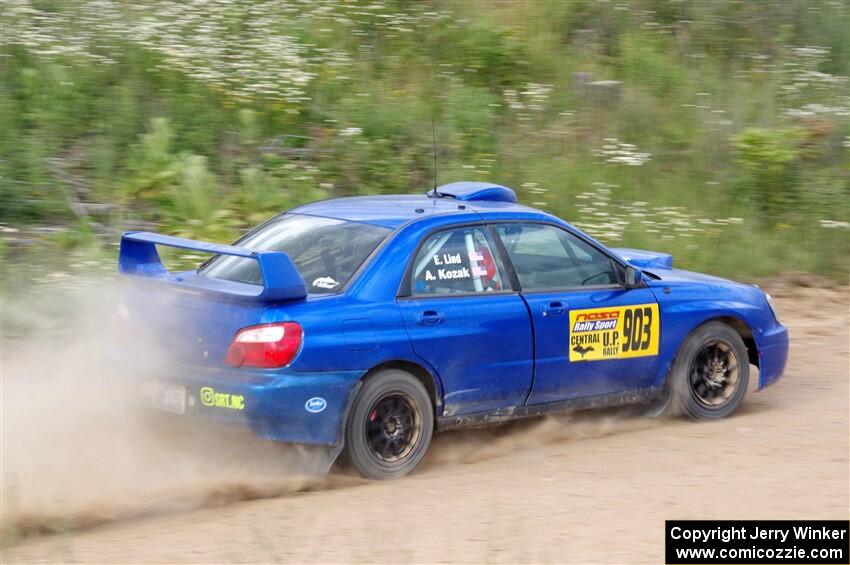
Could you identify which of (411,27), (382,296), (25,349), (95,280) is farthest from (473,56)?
(382,296)

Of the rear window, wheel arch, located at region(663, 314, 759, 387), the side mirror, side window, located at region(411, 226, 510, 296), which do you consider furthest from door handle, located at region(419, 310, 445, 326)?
wheel arch, located at region(663, 314, 759, 387)

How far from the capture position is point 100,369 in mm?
7129

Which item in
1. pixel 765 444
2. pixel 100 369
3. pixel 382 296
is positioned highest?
pixel 382 296

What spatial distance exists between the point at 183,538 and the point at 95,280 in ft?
15.0

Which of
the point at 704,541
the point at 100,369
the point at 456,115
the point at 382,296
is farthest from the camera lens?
the point at 456,115

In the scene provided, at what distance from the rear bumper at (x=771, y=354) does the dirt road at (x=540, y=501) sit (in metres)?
0.26

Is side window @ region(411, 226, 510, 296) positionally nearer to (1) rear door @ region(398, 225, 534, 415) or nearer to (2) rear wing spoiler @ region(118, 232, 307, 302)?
(1) rear door @ region(398, 225, 534, 415)

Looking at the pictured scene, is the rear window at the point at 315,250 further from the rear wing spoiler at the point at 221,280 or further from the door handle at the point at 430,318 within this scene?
the door handle at the point at 430,318

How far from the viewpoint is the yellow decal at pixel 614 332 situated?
726 centimetres

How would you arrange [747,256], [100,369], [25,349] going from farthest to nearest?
[747,256]
[25,349]
[100,369]

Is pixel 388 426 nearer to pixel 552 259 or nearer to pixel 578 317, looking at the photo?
pixel 578 317

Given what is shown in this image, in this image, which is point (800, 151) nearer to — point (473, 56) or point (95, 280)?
point (473, 56)

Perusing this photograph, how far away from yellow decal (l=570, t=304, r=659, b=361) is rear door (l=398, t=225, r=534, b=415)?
40 cm

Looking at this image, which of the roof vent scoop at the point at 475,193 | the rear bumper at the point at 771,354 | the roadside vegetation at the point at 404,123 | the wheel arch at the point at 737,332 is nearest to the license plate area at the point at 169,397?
the roof vent scoop at the point at 475,193
